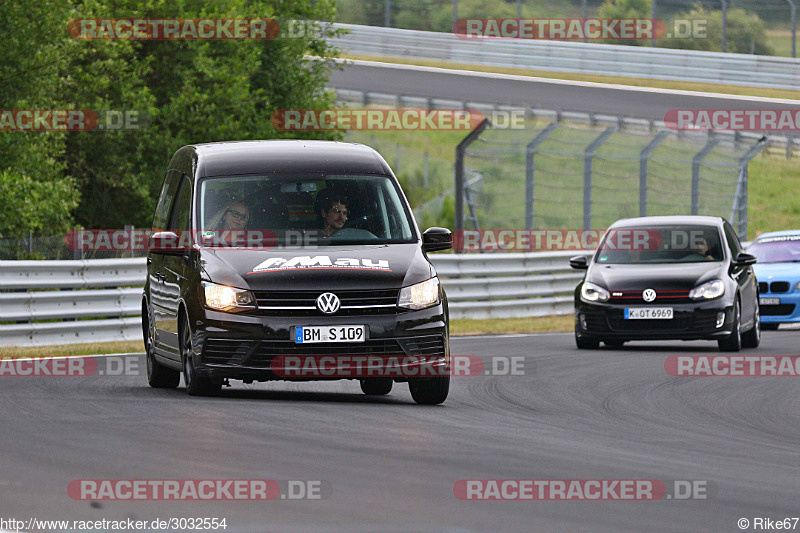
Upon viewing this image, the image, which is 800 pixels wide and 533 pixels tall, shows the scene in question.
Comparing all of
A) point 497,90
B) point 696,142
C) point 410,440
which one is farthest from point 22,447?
point 497,90

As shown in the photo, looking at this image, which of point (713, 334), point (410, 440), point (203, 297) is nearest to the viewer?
point (410, 440)

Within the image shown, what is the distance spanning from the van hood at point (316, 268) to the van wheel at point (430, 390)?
0.74 meters

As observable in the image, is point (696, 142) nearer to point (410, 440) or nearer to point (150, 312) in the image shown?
point (150, 312)

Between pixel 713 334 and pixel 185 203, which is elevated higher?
pixel 185 203

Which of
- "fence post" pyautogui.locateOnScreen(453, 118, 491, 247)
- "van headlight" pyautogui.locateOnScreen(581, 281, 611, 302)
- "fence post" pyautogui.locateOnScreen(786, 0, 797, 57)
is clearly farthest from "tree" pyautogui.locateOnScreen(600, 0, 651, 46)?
"van headlight" pyautogui.locateOnScreen(581, 281, 611, 302)

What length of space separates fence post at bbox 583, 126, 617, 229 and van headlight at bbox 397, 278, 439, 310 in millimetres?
15438

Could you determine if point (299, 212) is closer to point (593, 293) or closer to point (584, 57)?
point (593, 293)

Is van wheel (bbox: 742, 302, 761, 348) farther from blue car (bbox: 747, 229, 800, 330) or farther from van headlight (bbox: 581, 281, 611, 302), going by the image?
blue car (bbox: 747, 229, 800, 330)

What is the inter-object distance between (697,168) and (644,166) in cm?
201

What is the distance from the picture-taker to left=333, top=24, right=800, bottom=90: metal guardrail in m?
44.3


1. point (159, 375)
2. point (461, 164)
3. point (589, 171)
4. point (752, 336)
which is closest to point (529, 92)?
point (589, 171)

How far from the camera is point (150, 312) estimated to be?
12.2m

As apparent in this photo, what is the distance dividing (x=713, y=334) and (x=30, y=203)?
34.0 feet

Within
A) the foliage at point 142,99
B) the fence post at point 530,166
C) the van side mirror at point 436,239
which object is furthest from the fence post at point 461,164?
the van side mirror at point 436,239
